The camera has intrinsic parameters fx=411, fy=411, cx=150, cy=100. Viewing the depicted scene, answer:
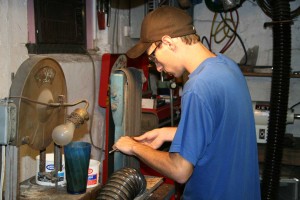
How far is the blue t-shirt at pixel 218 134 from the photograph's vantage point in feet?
4.43

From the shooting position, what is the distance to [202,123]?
135 cm

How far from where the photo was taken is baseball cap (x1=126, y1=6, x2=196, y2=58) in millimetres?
1543

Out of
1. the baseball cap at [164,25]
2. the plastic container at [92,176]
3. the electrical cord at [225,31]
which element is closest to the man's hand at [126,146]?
the plastic container at [92,176]

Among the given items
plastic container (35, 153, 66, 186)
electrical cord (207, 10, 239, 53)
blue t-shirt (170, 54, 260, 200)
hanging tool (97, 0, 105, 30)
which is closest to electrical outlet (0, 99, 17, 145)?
plastic container (35, 153, 66, 186)

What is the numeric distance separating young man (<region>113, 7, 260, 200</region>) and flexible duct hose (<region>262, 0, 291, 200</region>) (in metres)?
1.38

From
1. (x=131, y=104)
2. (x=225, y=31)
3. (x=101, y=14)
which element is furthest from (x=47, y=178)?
(x=225, y=31)

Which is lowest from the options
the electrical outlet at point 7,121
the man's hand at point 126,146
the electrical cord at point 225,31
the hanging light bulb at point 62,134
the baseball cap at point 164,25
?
the man's hand at point 126,146

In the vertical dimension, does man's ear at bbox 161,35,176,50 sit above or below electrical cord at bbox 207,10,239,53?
below

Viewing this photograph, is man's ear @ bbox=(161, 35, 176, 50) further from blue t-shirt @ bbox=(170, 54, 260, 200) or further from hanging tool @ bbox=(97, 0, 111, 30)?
hanging tool @ bbox=(97, 0, 111, 30)

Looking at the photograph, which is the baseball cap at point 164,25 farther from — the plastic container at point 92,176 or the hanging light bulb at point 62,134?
the plastic container at point 92,176

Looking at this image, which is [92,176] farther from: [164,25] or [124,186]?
[164,25]

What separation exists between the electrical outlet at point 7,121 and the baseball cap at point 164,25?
546mm

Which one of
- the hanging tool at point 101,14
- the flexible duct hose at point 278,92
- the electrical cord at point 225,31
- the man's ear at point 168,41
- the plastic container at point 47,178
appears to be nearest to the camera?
the man's ear at point 168,41

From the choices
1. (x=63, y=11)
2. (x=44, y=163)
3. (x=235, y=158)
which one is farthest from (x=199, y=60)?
(x=63, y=11)
